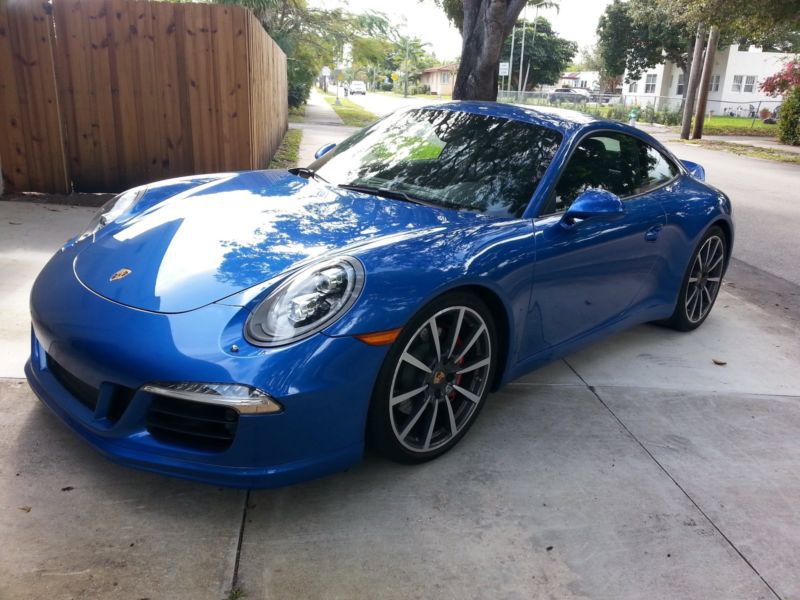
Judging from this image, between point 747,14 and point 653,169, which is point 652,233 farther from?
point 747,14

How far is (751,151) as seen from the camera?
2125 cm

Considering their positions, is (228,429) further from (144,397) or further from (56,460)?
(56,460)

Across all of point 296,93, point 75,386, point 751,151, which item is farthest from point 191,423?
point 296,93

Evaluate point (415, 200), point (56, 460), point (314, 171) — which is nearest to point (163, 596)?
point (56, 460)

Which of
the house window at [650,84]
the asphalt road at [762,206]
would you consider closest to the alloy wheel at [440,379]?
the asphalt road at [762,206]

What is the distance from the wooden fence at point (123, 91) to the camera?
685cm

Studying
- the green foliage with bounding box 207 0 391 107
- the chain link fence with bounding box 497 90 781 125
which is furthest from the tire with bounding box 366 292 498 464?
the chain link fence with bounding box 497 90 781 125

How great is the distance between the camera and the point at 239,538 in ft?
7.54

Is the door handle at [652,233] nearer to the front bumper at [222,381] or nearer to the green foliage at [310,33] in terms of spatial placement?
the front bumper at [222,381]

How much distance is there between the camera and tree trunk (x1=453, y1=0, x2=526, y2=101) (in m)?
8.66

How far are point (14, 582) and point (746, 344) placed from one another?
4.37 metres

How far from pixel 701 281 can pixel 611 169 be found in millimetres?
1350

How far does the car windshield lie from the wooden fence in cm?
405

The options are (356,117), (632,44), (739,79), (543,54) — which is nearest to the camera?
(356,117)
